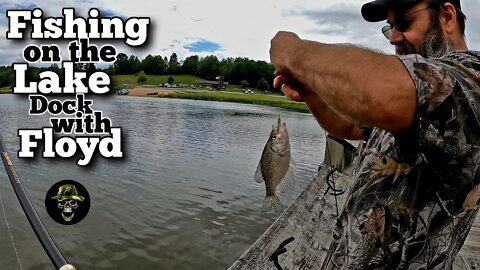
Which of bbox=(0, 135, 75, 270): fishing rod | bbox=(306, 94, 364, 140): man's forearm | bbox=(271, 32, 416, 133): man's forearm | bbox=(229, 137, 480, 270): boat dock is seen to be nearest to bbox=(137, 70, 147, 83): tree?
bbox=(229, 137, 480, 270): boat dock

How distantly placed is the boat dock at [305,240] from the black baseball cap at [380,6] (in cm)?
183

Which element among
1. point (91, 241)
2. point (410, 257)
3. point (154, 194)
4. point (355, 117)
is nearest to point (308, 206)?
point (91, 241)

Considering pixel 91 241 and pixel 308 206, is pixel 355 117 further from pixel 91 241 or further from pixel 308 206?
pixel 91 241

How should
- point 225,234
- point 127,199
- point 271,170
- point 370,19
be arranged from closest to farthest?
point 370,19 → point 271,170 → point 225,234 → point 127,199

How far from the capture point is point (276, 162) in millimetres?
3297

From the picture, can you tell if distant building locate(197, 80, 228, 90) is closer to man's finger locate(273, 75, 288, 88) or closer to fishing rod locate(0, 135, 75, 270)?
fishing rod locate(0, 135, 75, 270)

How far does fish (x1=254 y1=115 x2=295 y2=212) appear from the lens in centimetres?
327

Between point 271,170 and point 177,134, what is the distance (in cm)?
2194

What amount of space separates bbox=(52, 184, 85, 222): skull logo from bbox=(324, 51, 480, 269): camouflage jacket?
2.63 metres

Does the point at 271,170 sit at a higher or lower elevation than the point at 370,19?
lower

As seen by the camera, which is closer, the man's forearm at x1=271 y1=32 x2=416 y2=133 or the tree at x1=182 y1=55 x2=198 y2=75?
the man's forearm at x1=271 y1=32 x2=416 y2=133

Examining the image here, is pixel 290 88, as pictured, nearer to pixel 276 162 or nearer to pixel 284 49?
pixel 284 49

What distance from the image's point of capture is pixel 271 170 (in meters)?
3.35

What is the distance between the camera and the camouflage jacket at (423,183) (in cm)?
122
